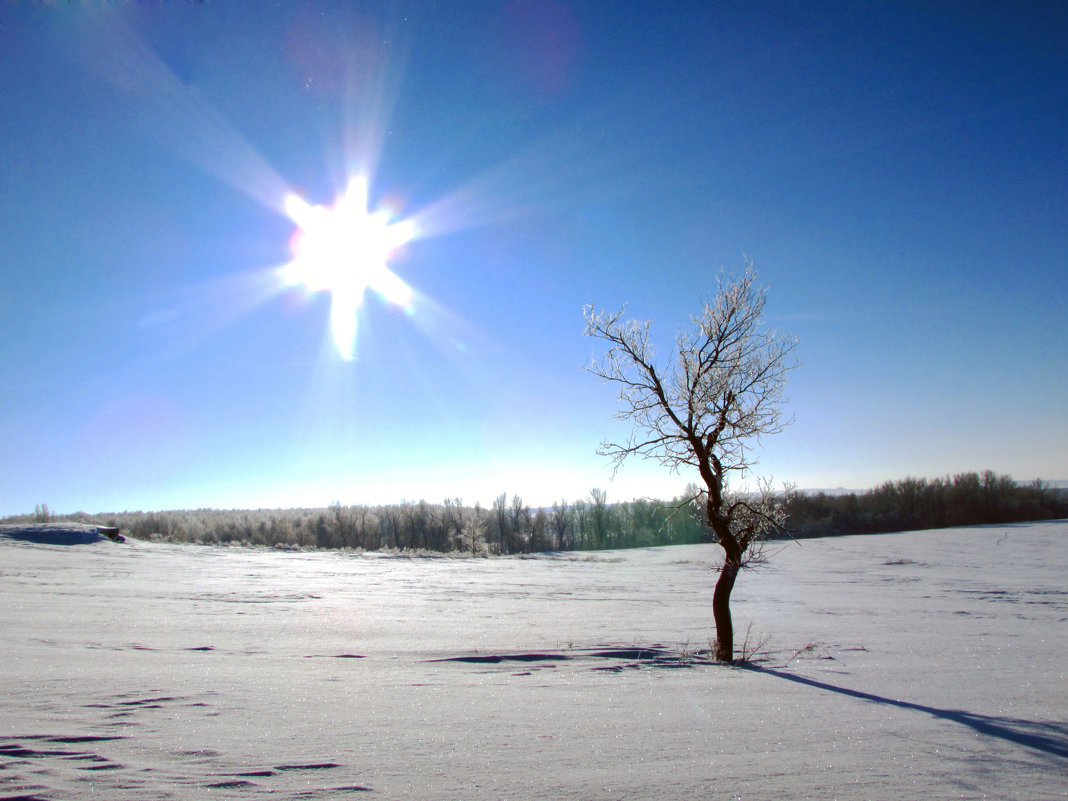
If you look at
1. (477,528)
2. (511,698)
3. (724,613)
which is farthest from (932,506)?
(511,698)

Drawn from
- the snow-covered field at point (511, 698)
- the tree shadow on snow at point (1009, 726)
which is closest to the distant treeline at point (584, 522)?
the snow-covered field at point (511, 698)

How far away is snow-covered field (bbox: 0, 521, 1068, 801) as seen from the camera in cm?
276

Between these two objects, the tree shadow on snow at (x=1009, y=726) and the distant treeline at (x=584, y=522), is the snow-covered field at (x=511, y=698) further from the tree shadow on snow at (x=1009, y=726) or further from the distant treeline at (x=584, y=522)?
the distant treeline at (x=584, y=522)

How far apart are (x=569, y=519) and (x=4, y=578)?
52274 mm

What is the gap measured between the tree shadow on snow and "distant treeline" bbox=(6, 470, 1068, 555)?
29.2m

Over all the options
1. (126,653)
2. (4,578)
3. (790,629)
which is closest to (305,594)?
(4,578)

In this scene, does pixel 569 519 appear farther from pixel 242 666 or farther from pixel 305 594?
pixel 242 666

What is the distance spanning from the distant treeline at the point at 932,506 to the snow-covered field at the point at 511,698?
32625mm

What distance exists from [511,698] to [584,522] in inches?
2253

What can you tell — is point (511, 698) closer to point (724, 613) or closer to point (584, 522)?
point (724, 613)

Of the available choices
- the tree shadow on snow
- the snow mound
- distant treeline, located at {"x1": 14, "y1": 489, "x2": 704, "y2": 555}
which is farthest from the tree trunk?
distant treeline, located at {"x1": 14, "y1": 489, "x2": 704, "y2": 555}

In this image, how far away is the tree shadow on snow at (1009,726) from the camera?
12.0ft

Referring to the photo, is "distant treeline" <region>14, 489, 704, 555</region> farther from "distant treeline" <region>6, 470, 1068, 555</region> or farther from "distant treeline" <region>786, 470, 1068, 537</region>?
"distant treeline" <region>786, 470, 1068, 537</region>

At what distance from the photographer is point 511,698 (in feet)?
15.4
